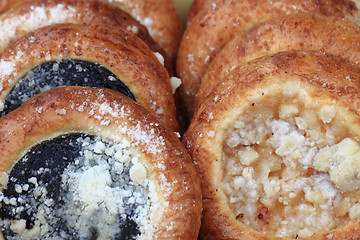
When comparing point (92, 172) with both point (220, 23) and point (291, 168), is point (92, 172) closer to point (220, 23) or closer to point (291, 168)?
point (291, 168)

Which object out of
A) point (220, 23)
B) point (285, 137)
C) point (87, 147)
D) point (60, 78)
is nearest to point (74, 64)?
point (60, 78)

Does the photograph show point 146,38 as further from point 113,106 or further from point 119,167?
point 119,167

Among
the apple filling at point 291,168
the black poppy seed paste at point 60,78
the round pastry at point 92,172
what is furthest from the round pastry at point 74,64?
the apple filling at point 291,168

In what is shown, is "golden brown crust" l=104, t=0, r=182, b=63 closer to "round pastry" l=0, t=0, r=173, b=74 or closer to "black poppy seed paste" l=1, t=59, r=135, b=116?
"round pastry" l=0, t=0, r=173, b=74

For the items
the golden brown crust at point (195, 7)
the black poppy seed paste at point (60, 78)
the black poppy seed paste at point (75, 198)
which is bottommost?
the black poppy seed paste at point (75, 198)

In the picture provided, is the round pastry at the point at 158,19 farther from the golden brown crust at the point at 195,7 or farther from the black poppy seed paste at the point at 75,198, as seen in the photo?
the black poppy seed paste at the point at 75,198

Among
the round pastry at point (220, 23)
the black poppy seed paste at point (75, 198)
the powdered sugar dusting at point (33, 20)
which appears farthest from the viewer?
the powdered sugar dusting at point (33, 20)

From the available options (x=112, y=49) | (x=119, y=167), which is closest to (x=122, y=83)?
(x=112, y=49)

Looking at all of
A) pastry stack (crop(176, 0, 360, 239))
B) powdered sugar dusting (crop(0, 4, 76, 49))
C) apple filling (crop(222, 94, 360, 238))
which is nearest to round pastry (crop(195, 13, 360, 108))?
pastry stack (crop(176, 0, 360, 239))
